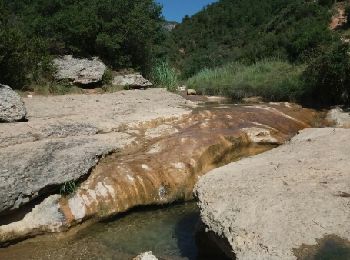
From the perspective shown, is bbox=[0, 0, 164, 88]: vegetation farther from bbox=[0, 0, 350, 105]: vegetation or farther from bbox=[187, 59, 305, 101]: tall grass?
bbox=[187, 59, 305, 101]: tall grass

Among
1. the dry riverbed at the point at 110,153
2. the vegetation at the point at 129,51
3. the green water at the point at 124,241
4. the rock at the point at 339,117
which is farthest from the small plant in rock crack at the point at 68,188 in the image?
the vegetation at the point at 129,51

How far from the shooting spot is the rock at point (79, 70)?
1602cm

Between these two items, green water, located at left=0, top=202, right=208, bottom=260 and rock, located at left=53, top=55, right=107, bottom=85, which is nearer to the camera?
green water, located at left=0, top=202, right=208, bottom=260

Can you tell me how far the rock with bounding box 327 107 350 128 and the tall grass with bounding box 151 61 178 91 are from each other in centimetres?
719

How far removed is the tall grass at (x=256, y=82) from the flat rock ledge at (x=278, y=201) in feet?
27.4

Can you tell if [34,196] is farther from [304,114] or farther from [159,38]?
[159,38]

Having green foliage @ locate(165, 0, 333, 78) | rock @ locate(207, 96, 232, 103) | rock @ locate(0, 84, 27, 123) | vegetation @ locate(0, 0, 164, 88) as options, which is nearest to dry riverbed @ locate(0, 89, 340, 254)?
rock @ locate(0, 84, 27, 123)

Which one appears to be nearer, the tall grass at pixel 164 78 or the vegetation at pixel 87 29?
the vegetation at pixel 87 29

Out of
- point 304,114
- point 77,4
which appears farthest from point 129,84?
point 304,114

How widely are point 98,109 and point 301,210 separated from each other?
7069 mm

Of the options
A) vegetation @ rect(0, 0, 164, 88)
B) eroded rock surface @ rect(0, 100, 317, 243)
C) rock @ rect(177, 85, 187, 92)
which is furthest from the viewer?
rock @ rect(177, 85, 187, 92)

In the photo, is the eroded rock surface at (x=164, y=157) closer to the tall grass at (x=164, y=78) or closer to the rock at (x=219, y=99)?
the rock at (x=219, y=99)

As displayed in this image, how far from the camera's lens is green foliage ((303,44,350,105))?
13.4 m

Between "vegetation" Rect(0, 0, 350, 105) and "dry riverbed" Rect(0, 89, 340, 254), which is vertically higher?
"vegetation" Rect(0, 0, 350, 105)
